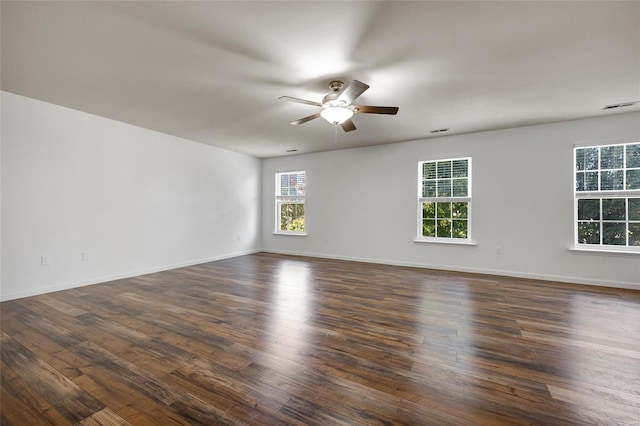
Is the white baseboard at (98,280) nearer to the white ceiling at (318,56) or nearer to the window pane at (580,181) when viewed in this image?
the white ceiling at (318,56)

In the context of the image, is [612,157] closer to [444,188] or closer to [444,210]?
[444,188]

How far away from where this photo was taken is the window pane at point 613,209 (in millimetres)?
3900

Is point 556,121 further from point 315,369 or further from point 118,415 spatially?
point 118,415

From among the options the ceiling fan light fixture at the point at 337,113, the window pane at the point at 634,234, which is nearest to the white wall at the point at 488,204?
the window pane at the point at 634,234

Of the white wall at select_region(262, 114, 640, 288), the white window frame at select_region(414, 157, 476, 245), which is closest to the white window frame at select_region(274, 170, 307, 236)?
the white wall at select_region(262, 114, 640, 288)

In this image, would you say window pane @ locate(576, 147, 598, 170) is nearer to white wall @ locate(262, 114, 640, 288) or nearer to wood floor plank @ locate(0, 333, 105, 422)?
white wall @ locate(262, 114, 640, 288)

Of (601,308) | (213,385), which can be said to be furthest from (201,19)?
(601,308)

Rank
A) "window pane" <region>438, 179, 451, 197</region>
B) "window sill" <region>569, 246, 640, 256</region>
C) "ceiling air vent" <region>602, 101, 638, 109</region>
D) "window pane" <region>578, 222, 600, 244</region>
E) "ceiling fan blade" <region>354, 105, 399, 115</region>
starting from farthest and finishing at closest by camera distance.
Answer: "window pane" <region>438, 179, 451, 197</region> → "window pane" <region>578, 222, 600, 244</region> → "window sill" <region>569, 246, 640, 256</region> → "ceiling air vent" <region>602, 101, 638, 109</region> → "ceiling fan blade" <region>354, 105, 399, 115</region>

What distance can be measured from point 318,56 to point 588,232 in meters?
4.82

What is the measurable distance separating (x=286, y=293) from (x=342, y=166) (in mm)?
3465

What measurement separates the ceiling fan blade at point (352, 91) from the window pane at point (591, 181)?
161 inches

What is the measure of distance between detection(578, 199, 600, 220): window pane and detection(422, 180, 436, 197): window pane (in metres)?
2.13

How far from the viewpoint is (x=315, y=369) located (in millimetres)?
1836

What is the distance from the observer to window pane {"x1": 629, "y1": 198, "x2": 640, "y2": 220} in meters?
3.81
